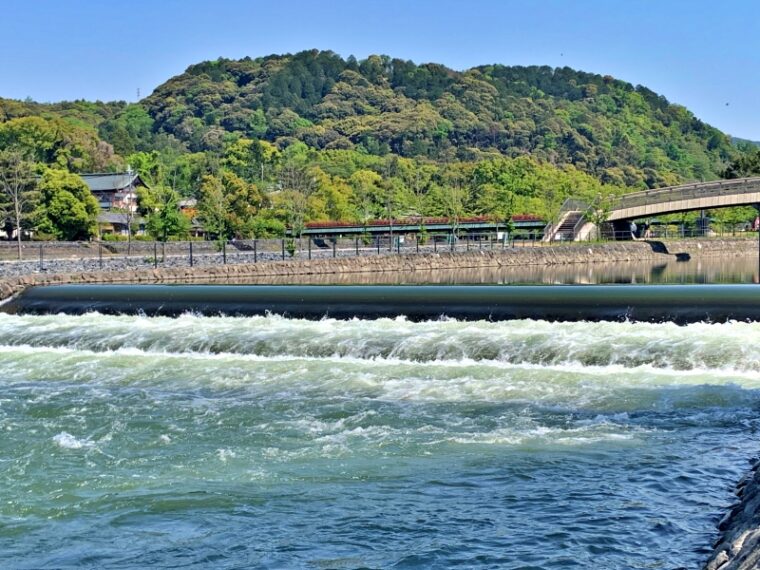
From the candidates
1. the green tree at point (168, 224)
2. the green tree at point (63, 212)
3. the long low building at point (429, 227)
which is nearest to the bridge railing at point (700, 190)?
the long low building at point (429, 227)

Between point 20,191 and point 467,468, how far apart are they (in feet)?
177

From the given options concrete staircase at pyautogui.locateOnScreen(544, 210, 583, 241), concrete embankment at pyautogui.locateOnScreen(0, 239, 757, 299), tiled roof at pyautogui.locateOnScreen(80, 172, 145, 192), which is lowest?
concrete embankment at pyautogui.locateOnScreen(0, 239, 757, 299)

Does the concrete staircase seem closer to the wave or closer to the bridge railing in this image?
the bridge railing

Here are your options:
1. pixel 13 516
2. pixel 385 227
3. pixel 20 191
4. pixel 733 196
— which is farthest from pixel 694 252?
pixel 13 516

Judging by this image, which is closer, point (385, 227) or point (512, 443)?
point (512, 443)

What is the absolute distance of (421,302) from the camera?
2262 centimetres

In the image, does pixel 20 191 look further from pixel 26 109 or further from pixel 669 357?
pixel 26 109

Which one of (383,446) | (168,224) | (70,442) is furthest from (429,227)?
(383,446)

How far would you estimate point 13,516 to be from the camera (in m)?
9.63

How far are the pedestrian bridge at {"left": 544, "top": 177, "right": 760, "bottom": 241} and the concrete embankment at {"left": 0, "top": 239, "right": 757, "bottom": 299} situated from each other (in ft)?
9.90

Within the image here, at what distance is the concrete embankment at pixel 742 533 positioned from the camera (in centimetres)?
648

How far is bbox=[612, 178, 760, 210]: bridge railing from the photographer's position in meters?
63.9

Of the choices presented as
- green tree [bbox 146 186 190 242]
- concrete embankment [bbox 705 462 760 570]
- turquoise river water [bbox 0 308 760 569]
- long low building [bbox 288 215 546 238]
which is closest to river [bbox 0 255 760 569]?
turquoise river water [bbox 0 308 760 569]

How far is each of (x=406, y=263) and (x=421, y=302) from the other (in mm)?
24579
